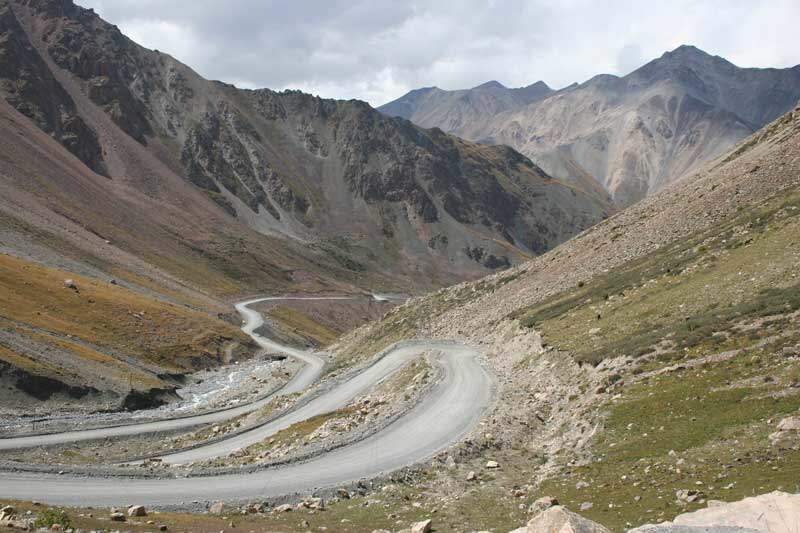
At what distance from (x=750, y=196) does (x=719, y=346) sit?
103ft

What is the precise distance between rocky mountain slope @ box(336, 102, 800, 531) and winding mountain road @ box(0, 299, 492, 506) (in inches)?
93.9

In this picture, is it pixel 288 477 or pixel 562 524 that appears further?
pixel 288 477

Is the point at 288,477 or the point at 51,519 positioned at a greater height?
the point at 51,519

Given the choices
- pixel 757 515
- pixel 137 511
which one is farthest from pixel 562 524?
pixel 137 511

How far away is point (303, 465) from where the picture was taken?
1180 inches

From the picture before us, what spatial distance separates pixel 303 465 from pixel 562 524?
1963 centimetres

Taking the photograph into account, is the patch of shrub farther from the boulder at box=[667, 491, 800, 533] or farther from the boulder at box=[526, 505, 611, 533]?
the boulder at box=[667, 491, 800, 533]

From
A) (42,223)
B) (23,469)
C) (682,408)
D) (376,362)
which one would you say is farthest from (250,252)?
(682,408)

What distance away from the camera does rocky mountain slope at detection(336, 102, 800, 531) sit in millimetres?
19562

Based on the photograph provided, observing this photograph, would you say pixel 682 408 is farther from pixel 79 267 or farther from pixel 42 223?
pixel 42 223

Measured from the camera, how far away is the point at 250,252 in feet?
590

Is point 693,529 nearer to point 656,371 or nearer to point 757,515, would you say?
point 757,515

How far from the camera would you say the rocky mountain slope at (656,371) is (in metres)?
19.6

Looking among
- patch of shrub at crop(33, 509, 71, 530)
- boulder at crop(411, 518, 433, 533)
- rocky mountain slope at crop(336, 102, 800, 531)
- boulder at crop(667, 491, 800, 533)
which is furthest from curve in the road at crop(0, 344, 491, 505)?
boulder at crop(667, 491, 800, 533)
